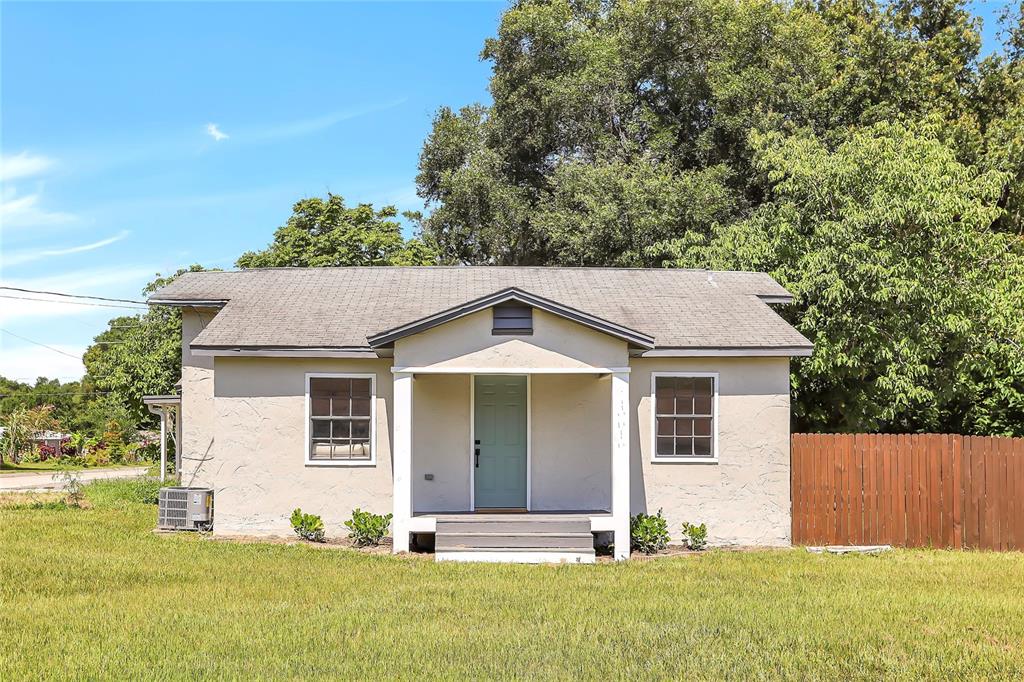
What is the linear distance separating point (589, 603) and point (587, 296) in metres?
8.35

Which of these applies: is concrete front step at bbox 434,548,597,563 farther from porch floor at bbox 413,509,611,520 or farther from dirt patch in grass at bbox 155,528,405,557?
dirt patch in grass at bbox 155,528,405,557

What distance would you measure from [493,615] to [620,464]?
5010 millimetres

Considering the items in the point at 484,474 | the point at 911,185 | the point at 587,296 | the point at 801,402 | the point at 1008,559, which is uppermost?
the point at 911,185

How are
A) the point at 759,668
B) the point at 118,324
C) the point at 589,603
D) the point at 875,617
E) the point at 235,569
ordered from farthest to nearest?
the point at 118,324, the point at 235,569, the point at 589,603, the point at 875,617, the point at 759,668

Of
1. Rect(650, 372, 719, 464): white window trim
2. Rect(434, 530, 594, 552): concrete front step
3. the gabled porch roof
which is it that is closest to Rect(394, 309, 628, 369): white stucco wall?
the gabled porch roof

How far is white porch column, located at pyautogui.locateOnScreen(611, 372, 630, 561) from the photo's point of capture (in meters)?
14.3

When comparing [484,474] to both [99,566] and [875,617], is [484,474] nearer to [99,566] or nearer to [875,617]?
[99,566]

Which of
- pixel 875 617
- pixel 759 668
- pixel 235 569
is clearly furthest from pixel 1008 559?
pixel 235 569

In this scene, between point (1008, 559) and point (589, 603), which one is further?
point (1008, 559)

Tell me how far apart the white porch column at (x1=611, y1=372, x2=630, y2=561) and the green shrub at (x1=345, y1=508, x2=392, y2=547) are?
3666mm

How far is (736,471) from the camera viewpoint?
15.5 meters

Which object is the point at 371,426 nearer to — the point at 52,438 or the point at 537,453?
the point at 537,453

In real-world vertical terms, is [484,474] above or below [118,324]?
below

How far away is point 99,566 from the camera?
12391 millimetres
